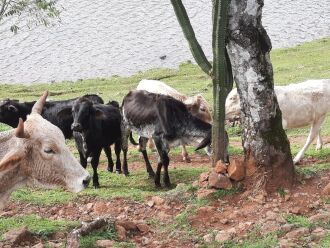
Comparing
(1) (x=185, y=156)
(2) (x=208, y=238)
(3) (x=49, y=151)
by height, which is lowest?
(1) (x=185, y=156)

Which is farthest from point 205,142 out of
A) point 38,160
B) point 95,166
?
point 38,160

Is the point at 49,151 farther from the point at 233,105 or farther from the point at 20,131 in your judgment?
the point at 233,105

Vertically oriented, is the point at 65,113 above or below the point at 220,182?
above

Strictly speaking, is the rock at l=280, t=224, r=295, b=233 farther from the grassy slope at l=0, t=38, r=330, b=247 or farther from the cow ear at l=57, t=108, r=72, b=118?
the cow ear at l=57, t=108, r=72, b=118

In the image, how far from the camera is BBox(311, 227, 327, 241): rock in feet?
23.4

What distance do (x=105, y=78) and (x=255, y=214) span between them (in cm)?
2645

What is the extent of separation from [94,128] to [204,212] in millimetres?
4653

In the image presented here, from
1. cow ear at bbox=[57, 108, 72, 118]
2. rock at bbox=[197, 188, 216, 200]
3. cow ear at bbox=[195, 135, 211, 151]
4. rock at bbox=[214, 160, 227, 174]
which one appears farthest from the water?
rock at bbox=[197, 188, 216, 200]

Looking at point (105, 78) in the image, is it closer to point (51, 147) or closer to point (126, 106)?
point (126, 106)

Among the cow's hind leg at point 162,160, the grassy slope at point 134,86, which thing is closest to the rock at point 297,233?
the grassy slope at point 134,86

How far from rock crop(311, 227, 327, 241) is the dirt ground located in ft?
0.24

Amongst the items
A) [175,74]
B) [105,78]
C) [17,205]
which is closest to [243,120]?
[17,205]

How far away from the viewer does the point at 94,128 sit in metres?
12.4

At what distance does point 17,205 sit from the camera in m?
9.90
